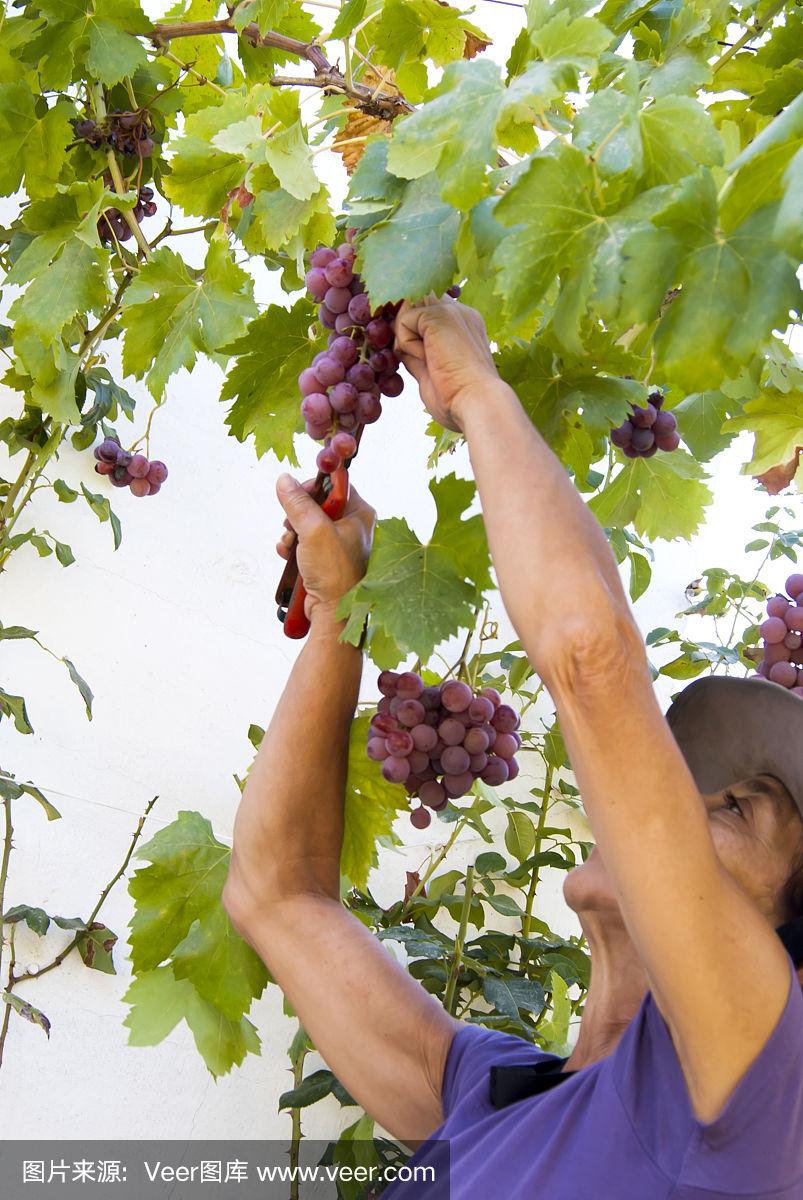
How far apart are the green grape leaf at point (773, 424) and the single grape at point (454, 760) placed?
406 mm

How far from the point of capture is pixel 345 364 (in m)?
0.87

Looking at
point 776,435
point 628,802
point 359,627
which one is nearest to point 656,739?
point 628,802

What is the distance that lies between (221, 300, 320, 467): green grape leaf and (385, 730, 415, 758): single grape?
0.27m

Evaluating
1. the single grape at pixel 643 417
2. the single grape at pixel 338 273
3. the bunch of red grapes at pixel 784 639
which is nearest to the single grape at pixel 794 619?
the bunch of red grapes at pixel 784 639

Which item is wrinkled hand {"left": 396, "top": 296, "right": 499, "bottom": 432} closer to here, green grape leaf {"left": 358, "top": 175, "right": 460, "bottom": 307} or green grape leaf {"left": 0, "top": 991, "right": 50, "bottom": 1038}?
green grape leaf {"left": 358, "top": 175, "right": 460, "bottom": 307}

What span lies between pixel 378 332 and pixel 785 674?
1.78ft

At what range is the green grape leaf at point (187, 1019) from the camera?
1.14m

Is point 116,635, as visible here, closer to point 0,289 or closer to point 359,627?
point 0,289

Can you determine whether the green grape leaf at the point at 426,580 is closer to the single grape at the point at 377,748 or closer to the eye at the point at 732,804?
the single grape at the point at 377,748

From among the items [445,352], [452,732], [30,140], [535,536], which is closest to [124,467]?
[30,140]

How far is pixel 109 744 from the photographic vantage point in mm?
1911

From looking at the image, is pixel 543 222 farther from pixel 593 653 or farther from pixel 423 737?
pixel 423 737

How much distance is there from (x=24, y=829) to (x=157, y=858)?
0.68 metres

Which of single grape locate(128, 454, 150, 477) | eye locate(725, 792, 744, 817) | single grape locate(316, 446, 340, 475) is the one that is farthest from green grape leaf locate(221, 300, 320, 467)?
single grape locate(128, 454, 150, 477)
